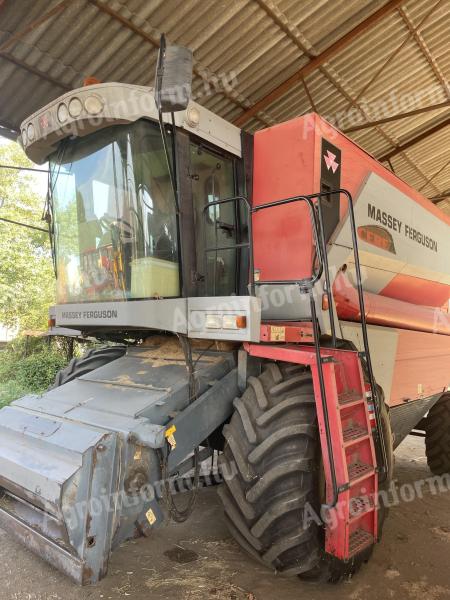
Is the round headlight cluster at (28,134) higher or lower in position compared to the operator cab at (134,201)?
higher

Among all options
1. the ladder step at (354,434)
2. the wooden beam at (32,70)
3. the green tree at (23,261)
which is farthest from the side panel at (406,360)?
the green tree at (23,261)

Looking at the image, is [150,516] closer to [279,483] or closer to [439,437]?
[279,483]

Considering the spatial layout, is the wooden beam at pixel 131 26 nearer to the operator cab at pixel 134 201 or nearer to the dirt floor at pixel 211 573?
the operator cab at pixel 134 201

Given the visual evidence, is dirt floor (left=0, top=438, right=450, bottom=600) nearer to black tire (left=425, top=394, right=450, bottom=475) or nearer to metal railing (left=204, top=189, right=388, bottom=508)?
metal railing (left=204, top=189, right=388, bottom=508)

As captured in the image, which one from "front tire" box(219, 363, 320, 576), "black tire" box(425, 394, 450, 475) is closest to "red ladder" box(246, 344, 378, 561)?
"front tire" box(219, 363, 320, 576)

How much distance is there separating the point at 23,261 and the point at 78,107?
29.6ft

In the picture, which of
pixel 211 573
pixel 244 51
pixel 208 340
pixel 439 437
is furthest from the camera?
pixel 244 51

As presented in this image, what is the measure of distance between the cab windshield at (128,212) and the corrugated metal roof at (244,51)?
2738mm

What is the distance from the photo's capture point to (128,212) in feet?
9.98

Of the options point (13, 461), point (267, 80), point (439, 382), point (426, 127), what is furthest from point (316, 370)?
point (426, 127)

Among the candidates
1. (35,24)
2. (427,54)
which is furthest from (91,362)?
(427,54)

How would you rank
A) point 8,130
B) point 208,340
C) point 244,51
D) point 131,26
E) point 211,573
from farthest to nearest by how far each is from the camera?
1. point 244,51
2. point 8,130
3. point 131,26
4. point 208,340
5. point 211,573

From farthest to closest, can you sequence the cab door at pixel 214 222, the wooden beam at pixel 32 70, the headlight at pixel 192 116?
the wooden beam at pixel 32 70, the cab door at pixel 214 222, the headlight at pixel 192 116

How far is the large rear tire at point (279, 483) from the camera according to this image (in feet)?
8.07
